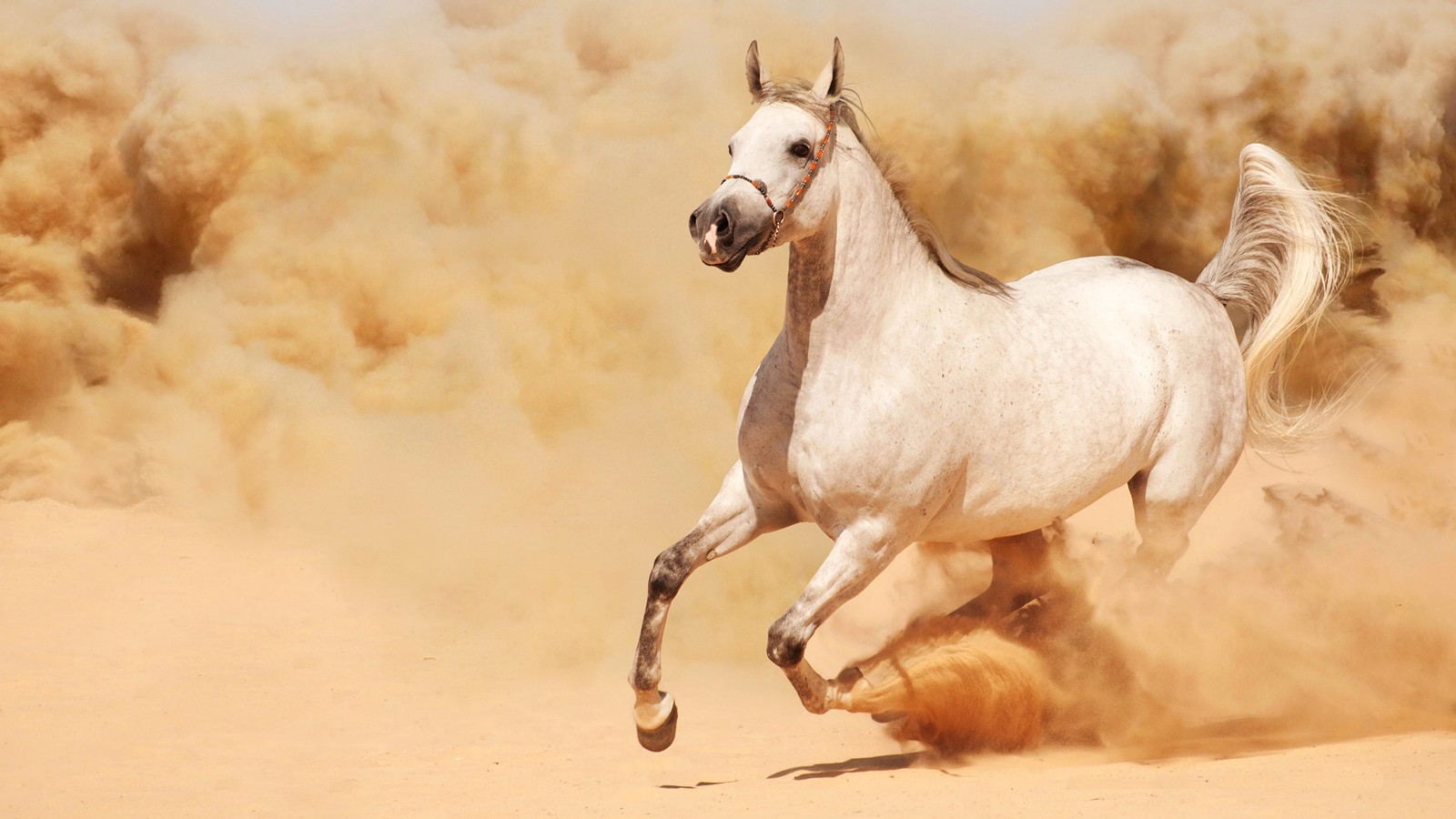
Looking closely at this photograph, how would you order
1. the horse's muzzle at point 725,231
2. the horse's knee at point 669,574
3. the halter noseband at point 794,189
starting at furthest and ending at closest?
the horse's knee at point 669,574 < the halter noseband at point 794,189 < the horse's muzzle at point 725,231

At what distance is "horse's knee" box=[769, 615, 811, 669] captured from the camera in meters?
3.82

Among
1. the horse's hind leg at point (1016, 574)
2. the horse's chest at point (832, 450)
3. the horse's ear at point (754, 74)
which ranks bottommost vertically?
the horse's hind leg at point (1016, 574)

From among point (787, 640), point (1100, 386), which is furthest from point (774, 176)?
point (1100, 386)

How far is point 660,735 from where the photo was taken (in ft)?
13.3

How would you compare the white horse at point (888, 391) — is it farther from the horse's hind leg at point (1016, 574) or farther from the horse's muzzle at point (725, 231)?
the horse's hind leg at point (1016, 574)

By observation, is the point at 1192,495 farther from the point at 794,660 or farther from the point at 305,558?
the point at 305,558

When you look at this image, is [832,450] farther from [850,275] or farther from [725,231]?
[725,231]

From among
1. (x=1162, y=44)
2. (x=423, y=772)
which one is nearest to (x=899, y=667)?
(x=423, y=772)

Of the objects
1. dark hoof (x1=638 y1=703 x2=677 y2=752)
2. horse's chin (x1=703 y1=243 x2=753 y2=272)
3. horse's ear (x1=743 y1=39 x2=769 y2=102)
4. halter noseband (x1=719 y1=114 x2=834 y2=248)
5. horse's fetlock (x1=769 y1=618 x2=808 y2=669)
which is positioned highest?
horse's ear (x1=743 y1=39 x2=769 y2=102)

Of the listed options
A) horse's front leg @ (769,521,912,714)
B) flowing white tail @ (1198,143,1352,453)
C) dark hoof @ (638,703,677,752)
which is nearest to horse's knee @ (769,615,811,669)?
horse's front leg @ (769,521,912,714)

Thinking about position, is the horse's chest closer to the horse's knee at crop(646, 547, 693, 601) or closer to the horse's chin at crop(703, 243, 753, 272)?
the horse's knee at crop(646, 547, 693, 601)

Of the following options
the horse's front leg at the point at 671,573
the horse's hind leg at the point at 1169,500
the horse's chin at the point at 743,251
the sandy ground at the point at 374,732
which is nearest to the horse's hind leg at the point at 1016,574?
the horse's hind leg at the point at 1169,500

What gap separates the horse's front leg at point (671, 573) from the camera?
3.99 meters

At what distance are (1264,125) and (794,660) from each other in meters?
8.19
